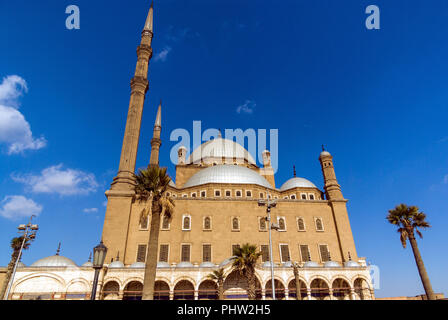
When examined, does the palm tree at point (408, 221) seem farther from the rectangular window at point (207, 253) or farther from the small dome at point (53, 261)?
the small dome at point (53, 261)

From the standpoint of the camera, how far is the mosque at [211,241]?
79.9 feet

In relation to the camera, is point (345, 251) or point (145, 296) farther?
point (345, 251)

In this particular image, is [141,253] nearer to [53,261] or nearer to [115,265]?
[115,265]

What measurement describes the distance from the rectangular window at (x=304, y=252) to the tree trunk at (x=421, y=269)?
10080mm

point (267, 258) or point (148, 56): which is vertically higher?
point (148, 56)

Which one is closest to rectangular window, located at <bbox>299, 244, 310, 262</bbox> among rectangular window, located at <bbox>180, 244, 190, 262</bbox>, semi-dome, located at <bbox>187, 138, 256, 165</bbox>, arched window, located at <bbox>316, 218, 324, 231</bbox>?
arched window, located at <bbox>316, 218, 324, 231</bbox>

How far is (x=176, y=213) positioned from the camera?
104ft

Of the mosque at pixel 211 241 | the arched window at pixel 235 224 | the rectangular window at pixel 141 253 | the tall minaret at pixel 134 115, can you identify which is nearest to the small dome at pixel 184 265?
the mosque at pixel 211 241
